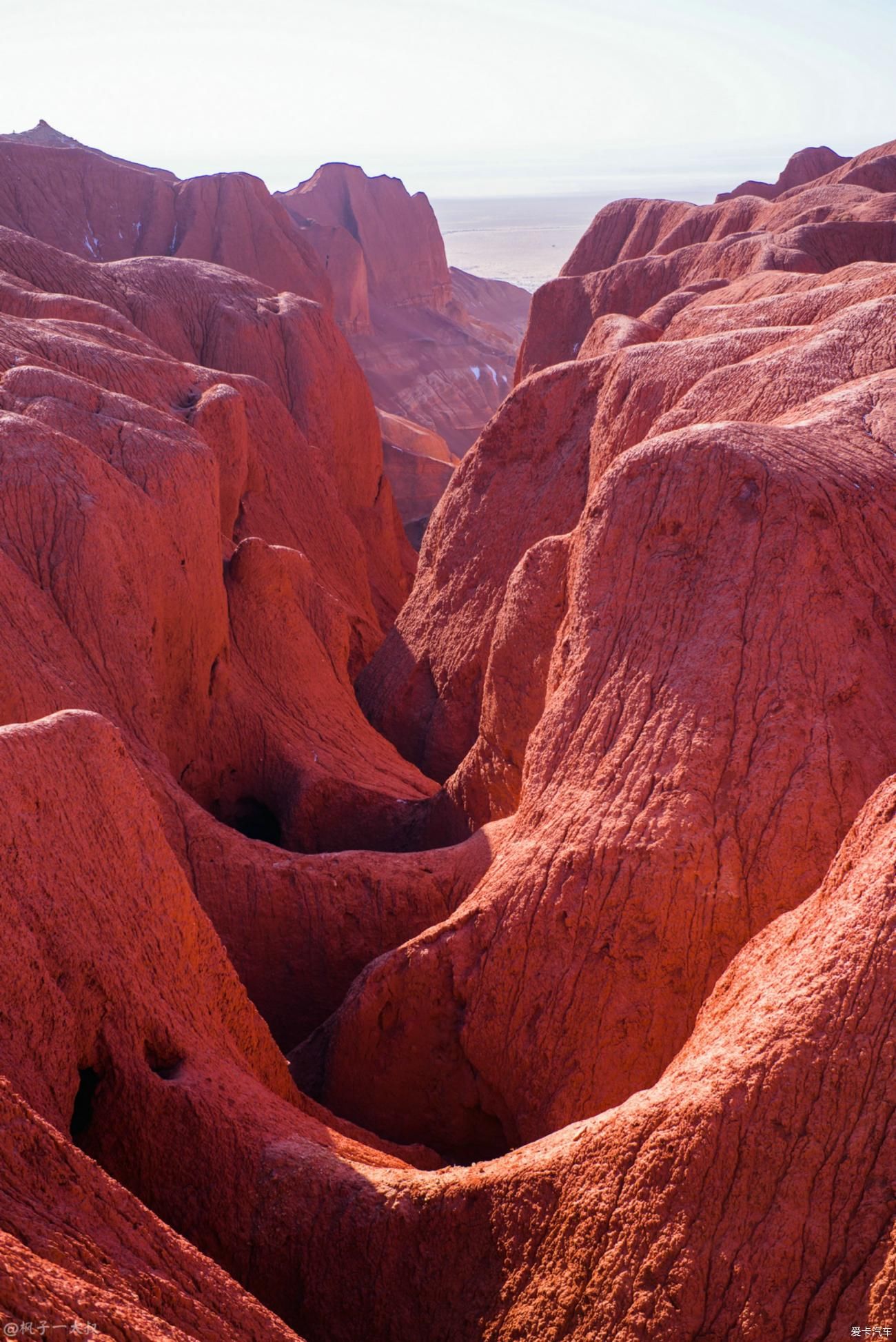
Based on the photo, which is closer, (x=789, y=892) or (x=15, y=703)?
(x=789, y=892)

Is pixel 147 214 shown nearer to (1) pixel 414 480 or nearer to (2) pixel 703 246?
(1) pixel 414 480

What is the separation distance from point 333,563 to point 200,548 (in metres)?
5.01

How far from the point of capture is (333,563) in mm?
13023

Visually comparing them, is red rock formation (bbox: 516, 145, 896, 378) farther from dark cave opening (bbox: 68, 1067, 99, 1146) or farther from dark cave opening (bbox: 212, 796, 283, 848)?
dark cave opening (bbox: 68, 1067, 99, 1146)

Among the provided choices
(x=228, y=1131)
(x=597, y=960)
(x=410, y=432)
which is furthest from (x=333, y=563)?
(x=410, y=432)

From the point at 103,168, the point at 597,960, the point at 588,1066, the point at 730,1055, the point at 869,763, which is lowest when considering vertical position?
the point at 588,1066

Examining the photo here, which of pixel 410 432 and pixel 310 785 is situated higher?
pixel 410 432

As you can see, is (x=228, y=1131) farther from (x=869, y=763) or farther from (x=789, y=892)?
(x=869, y=763)

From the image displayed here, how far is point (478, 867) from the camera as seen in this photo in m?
6.32

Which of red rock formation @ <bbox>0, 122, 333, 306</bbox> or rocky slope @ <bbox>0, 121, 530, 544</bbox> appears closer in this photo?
red rock formation @ <bbox>0, 122, 333, 306</bbox>

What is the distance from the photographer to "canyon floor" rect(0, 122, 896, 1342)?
3066 mm

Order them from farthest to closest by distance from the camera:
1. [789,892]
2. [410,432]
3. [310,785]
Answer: [410,432]
[310,785]
[789,892]

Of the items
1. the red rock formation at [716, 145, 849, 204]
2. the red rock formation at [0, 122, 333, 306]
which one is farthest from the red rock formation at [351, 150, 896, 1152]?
the red rock formation at [716, 145, 849, 204]

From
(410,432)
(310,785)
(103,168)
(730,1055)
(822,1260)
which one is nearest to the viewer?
(822,1260)
